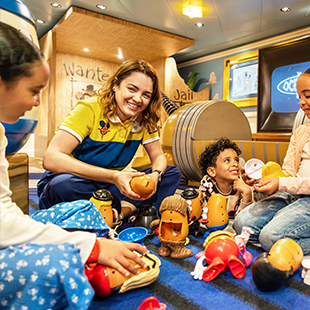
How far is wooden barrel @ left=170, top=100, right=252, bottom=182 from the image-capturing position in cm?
194

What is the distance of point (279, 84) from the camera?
3.17m

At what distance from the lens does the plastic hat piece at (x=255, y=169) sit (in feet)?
3.23

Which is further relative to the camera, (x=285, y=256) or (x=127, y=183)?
(x=127, y=183)

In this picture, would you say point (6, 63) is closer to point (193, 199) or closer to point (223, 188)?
point (193, 199)

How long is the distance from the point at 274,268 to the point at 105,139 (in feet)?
2.64

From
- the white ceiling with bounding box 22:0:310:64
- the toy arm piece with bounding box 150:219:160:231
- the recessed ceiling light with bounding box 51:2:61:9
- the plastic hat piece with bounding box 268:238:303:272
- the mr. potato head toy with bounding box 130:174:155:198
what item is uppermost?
the recessed ceiling light with bounding box 51:2:61:9

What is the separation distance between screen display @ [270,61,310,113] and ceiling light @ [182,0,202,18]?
115cm

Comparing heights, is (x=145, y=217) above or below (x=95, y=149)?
below

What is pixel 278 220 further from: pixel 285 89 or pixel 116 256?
pixel 285 89

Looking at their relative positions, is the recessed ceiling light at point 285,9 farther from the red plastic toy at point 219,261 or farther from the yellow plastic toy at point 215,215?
the red plastic toy at point 219,261

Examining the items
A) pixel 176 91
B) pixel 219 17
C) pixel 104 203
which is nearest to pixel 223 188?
pixel 104 203

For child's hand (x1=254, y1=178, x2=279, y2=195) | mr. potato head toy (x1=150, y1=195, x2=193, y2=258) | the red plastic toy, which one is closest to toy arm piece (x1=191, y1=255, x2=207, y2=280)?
the red plastic toy

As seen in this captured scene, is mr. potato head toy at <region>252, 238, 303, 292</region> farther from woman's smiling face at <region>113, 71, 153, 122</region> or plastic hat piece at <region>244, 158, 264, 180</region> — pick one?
woman's smiling face at <region>113, 71, 153, 122</region>

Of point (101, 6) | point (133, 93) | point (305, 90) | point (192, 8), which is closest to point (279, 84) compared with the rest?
point (192, 8)
